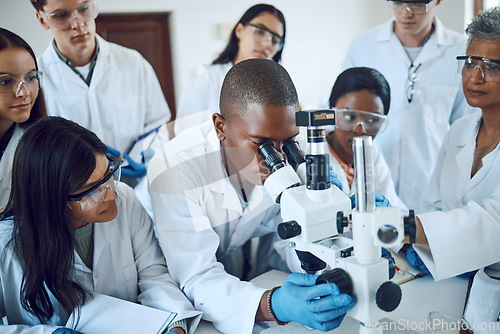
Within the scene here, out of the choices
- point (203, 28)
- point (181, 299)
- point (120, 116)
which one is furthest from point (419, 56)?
point (203, 28)

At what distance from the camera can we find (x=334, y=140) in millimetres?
1960

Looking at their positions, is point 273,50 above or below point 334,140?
above

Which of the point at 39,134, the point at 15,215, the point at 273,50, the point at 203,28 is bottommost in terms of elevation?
the point at 15,215

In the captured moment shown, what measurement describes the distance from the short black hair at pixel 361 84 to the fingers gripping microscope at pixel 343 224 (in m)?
0.95

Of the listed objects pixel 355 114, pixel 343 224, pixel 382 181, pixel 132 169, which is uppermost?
pixel 355 114

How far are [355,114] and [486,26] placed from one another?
58 cm

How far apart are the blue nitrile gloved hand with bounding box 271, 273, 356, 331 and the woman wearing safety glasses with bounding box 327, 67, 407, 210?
0.77 m

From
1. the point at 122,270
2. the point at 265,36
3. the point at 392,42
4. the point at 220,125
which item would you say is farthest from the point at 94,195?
the point at 392,42

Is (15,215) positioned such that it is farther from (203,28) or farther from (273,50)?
(203,28)

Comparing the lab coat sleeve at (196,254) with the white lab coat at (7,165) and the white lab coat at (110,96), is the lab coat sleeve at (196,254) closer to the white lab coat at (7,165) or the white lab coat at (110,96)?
the white lab coat at (7,165)

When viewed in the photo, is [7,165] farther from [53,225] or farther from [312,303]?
[312,303]

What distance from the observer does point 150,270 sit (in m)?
1.44

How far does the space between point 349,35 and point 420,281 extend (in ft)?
15.3

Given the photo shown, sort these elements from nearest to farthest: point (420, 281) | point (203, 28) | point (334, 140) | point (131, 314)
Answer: point (131, 314)
point (420, 281)
point (334, 140)
point (203, 28)
